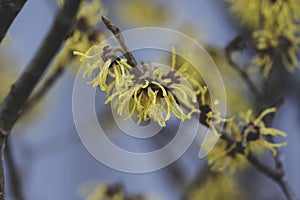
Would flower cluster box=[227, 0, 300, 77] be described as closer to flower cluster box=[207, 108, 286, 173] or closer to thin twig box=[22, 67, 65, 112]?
flower cluster box=[207, 108, 286, 173]

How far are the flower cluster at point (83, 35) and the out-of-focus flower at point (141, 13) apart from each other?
0.81 meters

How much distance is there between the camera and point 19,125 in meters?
1.76

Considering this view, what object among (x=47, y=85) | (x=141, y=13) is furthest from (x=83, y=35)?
(x=141, y=13)

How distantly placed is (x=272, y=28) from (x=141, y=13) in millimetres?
904

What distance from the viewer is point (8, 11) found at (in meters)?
0.82

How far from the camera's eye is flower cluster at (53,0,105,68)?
124 cm

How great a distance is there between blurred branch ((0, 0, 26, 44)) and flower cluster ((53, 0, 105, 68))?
1.20ft

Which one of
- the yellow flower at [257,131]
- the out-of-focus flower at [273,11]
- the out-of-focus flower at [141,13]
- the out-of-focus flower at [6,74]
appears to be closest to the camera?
the yellow flower at [257,131]

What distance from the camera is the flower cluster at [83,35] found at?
1.24 metres

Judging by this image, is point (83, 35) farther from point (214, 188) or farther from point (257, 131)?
point (214, 188)

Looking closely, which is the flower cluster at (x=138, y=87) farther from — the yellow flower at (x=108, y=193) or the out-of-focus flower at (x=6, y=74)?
the out-of-focus flower at (x=6, y=74)

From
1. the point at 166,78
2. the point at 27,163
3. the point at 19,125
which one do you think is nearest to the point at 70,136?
the point at 19,125

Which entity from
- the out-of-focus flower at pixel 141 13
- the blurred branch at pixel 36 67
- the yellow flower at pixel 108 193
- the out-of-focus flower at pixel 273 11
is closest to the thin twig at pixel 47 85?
the blurred branch at pixel 36 67

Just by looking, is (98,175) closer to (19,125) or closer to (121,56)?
(19,125)
